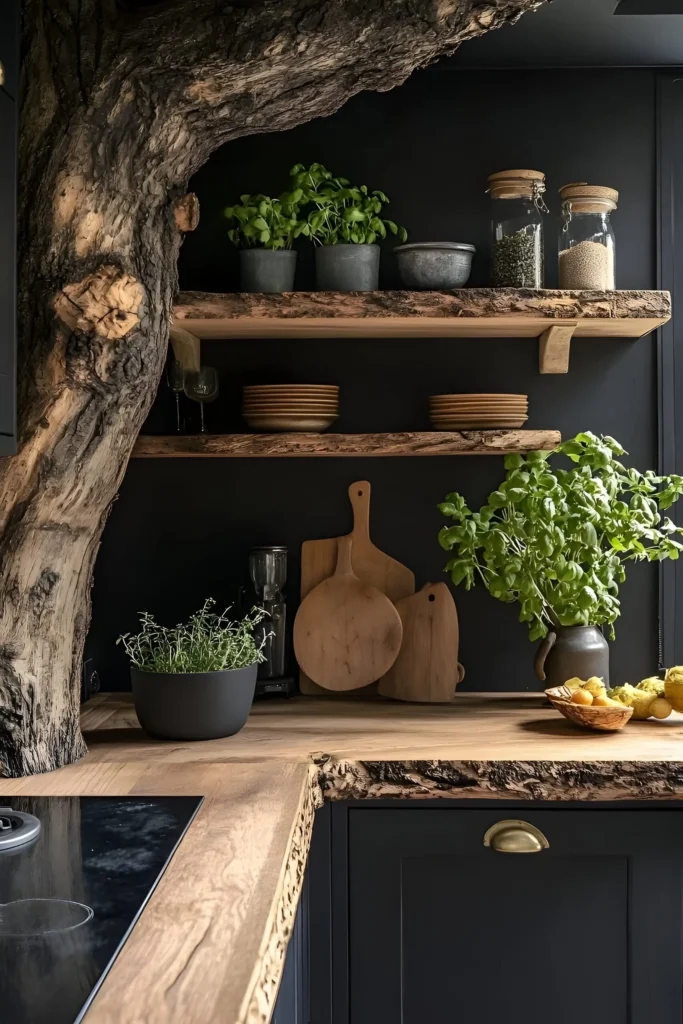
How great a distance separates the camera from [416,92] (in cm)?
255

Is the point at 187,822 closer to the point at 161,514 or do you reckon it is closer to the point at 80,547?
the point at 80,547

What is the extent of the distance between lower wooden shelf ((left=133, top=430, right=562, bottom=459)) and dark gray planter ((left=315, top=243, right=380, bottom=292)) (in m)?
0.34

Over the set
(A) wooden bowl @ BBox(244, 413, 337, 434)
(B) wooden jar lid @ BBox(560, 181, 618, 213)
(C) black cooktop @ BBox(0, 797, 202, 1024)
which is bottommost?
(C) black cooktop @ BBox(0, 797, 202, 1024)

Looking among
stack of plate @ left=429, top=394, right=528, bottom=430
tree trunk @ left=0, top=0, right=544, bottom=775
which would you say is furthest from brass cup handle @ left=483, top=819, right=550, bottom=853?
stack of plate @ left=429, top=394, right=528, bottom=430

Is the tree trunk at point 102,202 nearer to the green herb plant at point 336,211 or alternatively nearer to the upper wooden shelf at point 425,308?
the upper wooden shelf at point 425,308

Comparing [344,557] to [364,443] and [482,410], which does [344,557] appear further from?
[482,410]

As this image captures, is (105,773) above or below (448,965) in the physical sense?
above

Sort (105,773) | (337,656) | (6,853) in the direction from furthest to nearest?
(337,656) → (105,773) → (6,853)

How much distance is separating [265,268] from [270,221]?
0.12m

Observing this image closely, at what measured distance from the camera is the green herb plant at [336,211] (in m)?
2.35

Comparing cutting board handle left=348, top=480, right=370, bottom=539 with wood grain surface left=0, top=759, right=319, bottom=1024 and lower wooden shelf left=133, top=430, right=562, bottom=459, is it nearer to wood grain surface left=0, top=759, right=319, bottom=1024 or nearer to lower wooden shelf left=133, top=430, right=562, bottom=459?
lower wooden shelf left=133, top=430, right=562, bottom=459

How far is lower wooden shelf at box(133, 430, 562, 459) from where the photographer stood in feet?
7.43

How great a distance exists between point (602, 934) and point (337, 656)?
86 centimetres

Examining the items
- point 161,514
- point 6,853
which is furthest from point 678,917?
point 161,514
